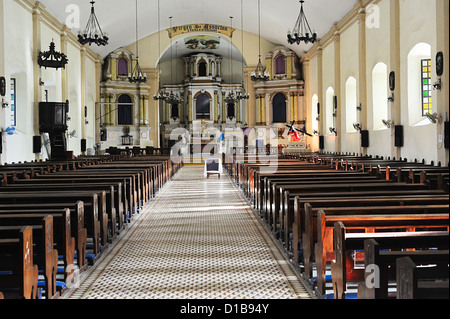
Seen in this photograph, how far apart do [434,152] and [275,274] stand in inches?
292

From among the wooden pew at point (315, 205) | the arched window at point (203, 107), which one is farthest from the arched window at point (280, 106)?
the wooden pew at point (315, 205)

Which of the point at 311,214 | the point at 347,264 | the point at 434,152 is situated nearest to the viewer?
the point at 347,264

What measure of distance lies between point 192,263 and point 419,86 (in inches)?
356

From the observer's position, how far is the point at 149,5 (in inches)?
769

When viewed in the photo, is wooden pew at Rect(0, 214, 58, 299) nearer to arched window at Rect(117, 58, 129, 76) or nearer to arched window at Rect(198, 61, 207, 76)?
arched window at Rect(117, 58, 129, 76)

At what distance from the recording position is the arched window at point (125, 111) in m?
26.0

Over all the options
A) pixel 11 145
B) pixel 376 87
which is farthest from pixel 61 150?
pixel 376 87

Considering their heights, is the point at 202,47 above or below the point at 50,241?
above

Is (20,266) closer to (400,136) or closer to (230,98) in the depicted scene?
(400,136)

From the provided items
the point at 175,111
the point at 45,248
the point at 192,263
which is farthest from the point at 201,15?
the point at 45,248

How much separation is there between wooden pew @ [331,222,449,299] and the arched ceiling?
1368 cm
